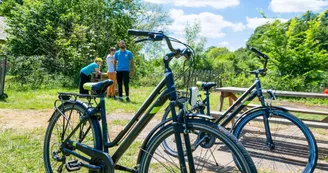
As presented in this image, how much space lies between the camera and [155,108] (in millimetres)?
2184

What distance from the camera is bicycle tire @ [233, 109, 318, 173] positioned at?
9.71 ft

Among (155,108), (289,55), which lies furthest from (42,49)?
(155,108)

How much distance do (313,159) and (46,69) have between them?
10950mm

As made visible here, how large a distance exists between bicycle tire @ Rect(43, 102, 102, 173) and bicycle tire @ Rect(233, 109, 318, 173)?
145cm

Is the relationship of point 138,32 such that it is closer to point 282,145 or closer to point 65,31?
point 282,145

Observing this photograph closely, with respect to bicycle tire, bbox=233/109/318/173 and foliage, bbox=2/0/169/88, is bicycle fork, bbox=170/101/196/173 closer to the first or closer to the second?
bicycle tire, bbox=233/109/318/173

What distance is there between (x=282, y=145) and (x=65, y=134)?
291 cm

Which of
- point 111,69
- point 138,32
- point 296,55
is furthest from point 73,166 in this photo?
point 296,55

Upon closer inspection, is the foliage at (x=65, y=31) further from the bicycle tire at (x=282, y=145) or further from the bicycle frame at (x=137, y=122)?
the bicycle frame at (x=137, y=122)

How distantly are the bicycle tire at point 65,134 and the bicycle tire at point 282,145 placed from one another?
1.45 metres

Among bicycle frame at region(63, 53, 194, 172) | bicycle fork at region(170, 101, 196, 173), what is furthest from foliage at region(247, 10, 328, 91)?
bicycle fork at region(170, 101, 196, 173)

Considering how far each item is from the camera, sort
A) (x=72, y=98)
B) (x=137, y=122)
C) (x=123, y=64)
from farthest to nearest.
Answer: (x=123, y=64), (x=72, y=98), (x=137, y=122)

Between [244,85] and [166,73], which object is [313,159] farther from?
[244,85]

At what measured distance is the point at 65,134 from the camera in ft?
9.02
